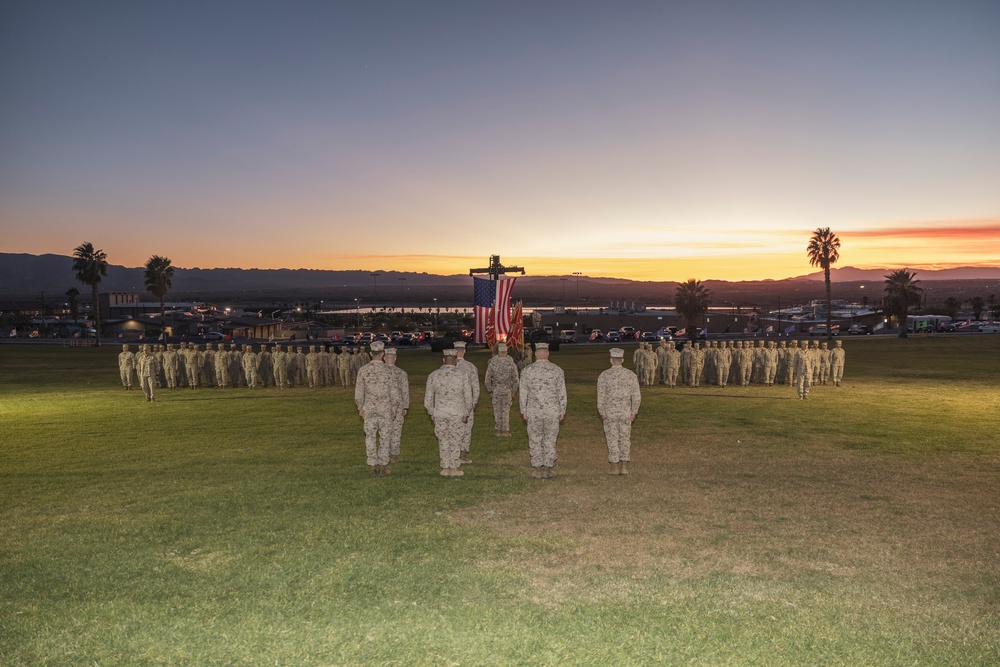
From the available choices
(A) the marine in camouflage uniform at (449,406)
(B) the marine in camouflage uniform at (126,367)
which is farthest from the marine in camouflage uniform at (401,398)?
(B) the marine in camouflage uniform at (126,367)

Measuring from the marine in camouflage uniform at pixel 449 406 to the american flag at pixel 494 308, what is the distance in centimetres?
1224

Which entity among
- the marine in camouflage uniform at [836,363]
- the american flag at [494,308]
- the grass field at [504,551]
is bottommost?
the grass field at [504,551]

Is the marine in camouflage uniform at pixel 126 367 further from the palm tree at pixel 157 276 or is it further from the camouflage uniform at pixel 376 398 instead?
the palm tree at pixel 157 276

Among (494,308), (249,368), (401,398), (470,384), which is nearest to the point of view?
(401,398)

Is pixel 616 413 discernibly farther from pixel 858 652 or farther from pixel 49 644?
pixel 49 644

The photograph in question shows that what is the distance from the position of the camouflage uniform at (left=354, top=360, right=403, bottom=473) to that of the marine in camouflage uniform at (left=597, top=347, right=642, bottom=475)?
3.39 meters

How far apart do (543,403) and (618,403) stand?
1268 millimetres

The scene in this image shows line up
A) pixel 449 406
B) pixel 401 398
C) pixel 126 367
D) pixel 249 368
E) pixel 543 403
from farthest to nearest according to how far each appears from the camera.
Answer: pixel 249 368 < pixel 126 367 < pixel 401 398 < pixel 449 406 < pixel 543 403

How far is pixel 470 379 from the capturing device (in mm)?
12906

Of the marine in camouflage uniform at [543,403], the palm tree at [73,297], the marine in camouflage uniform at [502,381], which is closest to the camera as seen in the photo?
the marine in camouflage uniform at [543,403]

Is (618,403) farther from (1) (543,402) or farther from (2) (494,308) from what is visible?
(2) (494,308)

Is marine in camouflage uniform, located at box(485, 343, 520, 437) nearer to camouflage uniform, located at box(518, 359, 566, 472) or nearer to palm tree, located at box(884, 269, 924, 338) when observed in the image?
camouflage uniform, located at box(518, 359, 566, 472)

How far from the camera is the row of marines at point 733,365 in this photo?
27.2 metres

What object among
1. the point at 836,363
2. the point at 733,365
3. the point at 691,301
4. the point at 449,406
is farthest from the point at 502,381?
the point at 691,301
